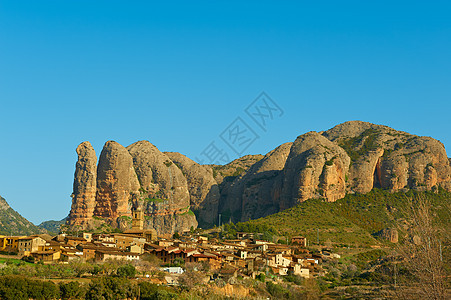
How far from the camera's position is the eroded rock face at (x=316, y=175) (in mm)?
147375

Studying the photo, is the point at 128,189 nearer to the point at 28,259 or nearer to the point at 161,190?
the point at 161,190

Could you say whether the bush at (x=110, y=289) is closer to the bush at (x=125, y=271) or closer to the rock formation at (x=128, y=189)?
the bush at (x=125, y=271)

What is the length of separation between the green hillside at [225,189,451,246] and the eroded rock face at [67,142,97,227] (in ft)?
118

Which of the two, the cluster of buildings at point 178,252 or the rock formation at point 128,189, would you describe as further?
the rock formation at point 128,189

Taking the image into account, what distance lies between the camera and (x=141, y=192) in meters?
161

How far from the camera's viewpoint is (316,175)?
148125mm

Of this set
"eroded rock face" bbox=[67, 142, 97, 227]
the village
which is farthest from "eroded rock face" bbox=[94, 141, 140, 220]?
the village

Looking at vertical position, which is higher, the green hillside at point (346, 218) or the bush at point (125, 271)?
the green hillside at point (346, 218)

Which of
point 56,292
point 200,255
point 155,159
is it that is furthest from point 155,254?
point 155,159

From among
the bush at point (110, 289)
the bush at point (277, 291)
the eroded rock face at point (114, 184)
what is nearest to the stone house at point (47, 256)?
the bush at point (110, 289)

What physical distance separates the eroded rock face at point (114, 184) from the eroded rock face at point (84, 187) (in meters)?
2.17

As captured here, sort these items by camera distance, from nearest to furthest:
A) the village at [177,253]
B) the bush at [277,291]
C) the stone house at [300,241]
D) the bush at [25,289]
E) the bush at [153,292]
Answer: the bush at [25,289] → the bush at [153,292] → the bush at [277,291] → the village at [177,253] → the stone house at [300,241]

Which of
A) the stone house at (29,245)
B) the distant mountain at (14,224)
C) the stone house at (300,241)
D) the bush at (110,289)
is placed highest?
the distant mountain at (14,224)

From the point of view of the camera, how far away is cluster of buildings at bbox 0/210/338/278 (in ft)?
260
